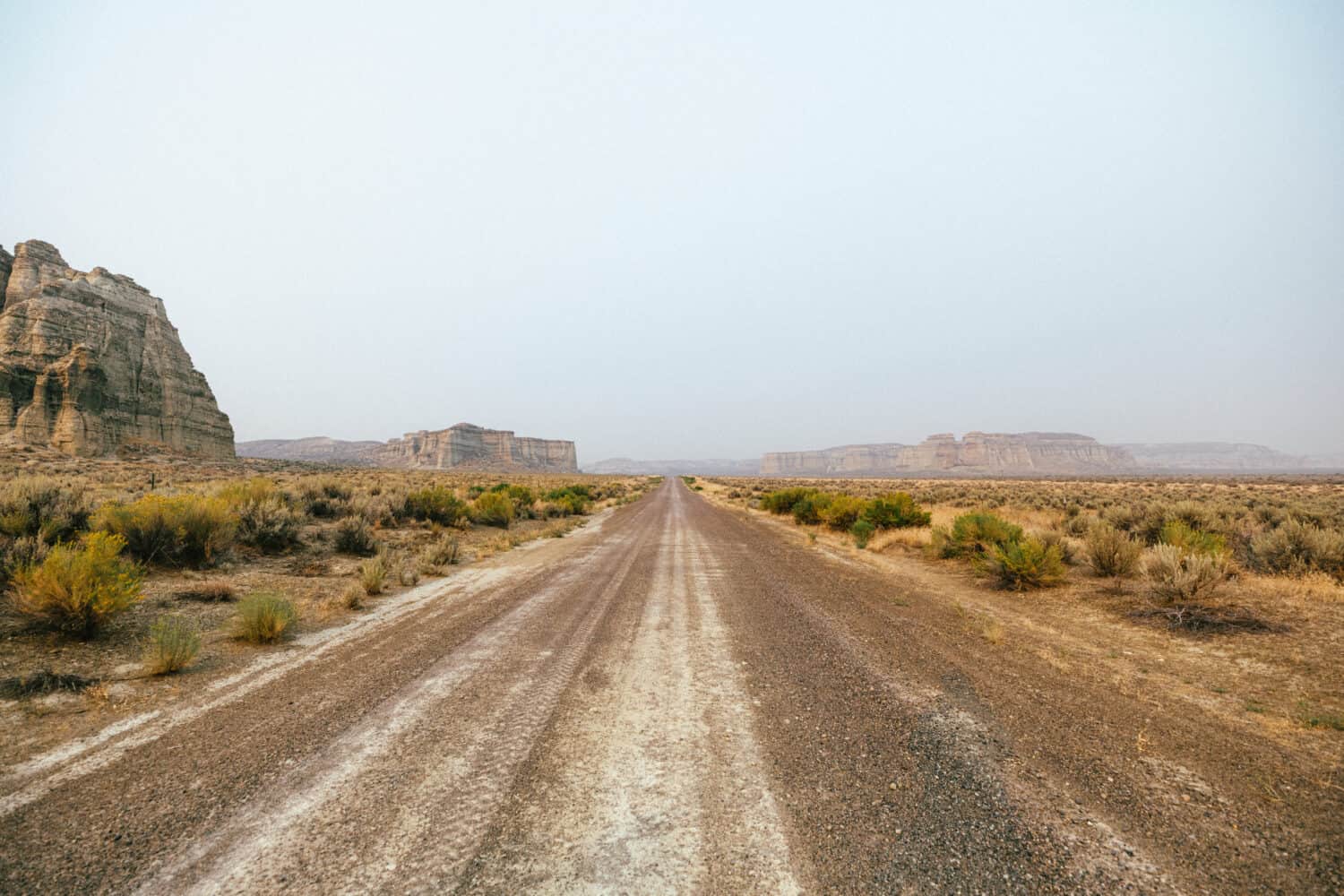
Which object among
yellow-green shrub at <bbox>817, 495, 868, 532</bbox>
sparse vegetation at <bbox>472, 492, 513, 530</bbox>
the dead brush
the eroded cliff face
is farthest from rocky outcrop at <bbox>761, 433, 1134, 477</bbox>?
the dead brush

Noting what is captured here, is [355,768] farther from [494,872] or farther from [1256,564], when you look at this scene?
[1256,564]

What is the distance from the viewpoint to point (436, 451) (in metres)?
136

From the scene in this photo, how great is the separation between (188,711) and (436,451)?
479ft

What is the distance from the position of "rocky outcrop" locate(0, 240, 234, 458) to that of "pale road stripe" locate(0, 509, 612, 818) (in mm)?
53186

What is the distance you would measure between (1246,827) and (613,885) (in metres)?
3.18

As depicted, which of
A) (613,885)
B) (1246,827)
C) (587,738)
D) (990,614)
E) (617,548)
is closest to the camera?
(613,885)

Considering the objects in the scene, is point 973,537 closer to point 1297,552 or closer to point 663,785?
point 1297,552

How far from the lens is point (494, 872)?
7.07ft

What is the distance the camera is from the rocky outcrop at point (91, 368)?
1547 inches

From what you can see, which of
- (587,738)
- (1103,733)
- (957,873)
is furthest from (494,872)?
(1103,733)

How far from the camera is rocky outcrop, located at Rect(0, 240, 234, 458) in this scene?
39281 mm

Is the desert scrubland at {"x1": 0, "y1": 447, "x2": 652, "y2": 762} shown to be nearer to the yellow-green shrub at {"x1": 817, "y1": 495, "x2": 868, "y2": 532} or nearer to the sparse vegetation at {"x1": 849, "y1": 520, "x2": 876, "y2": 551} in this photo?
the sparse vegetation at {"x1": 849, "y1": 520, "x2": 876, "y2": 551}

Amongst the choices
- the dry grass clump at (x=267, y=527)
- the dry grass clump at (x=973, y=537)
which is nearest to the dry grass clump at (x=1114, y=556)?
the dry grass clump at (x=973, y=537)

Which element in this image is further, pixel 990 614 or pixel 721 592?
pixel 721 592
